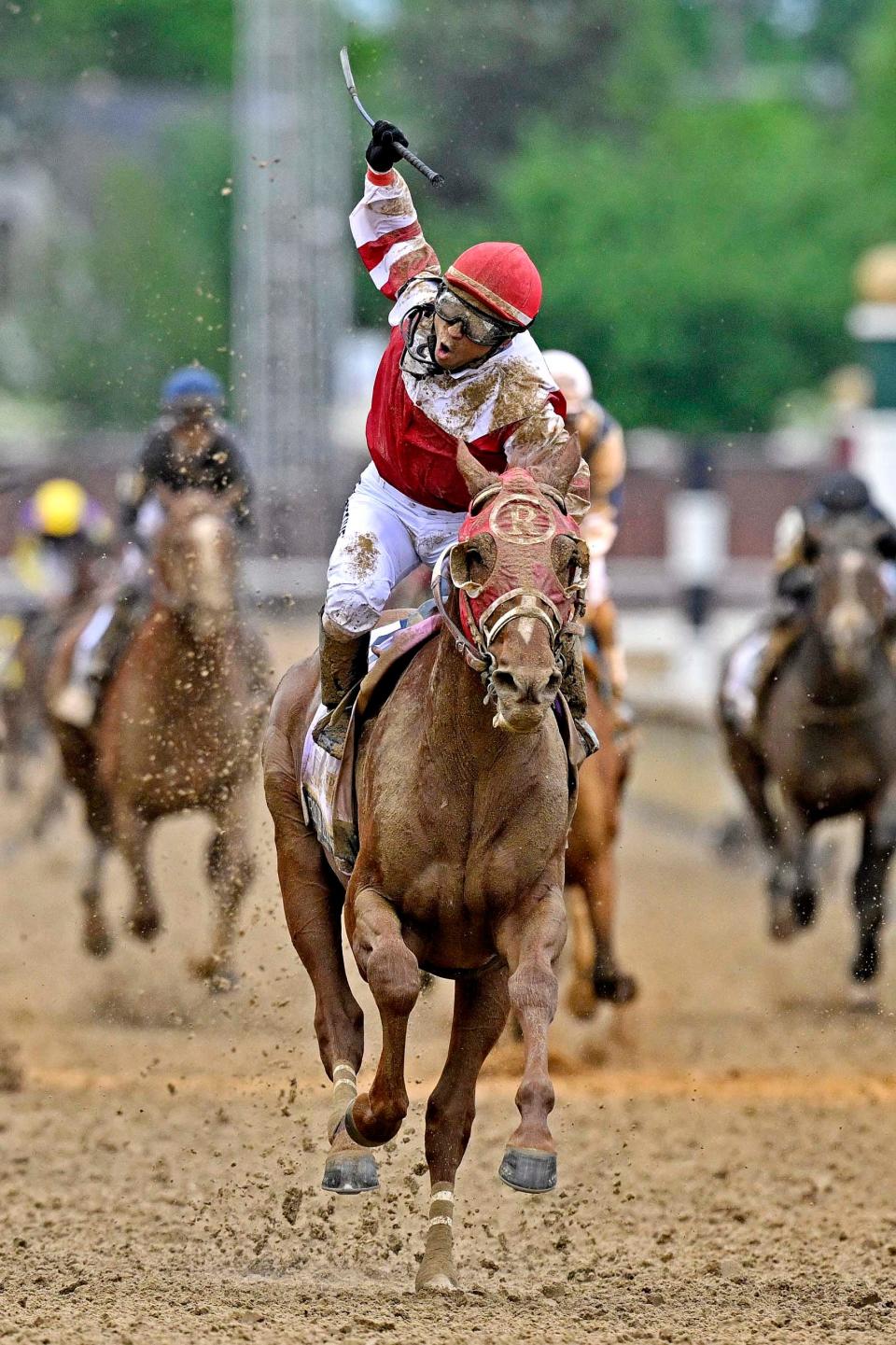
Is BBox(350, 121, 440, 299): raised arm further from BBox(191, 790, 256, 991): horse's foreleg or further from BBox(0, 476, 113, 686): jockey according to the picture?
BBox(0, 476, 113, 686): jockey

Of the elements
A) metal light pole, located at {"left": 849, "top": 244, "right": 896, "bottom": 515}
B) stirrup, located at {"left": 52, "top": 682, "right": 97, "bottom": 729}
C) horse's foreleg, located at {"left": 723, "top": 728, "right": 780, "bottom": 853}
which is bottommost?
horse's foreleg, located at {"left": 723, "top": 728, "right": 780, "bottom": 853}

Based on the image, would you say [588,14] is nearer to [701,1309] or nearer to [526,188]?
[526,188]

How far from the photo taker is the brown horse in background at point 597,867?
8.82 metres

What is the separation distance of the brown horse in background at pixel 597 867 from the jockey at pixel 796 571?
1981 mm

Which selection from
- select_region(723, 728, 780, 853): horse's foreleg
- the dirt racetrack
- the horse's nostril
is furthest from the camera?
select_region(723, 728, 780, 853): horse's foreleg

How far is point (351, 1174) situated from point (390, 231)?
2270 millimetres

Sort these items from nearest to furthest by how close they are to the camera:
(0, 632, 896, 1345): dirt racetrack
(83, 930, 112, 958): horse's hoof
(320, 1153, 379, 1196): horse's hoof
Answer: (320, 1153, 379, 1196): horse's hoof → (0, 632, 896, 1345): dirt racetrack → (83, 930, 112, 958): horse's hoof

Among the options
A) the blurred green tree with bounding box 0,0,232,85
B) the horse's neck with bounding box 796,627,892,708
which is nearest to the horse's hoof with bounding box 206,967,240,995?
the horse's neck with bounding box 796,627,892,708

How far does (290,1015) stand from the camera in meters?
9.38

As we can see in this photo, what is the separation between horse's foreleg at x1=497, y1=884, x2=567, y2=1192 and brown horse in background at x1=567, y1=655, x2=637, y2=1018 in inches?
131

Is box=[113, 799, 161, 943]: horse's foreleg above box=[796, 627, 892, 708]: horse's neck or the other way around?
the other way around

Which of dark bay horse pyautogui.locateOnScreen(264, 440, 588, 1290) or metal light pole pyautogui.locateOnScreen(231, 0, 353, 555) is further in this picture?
metal light pole pyautogui.locateOnScreen(231, 0, 353, 555)

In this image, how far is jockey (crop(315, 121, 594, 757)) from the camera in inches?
215

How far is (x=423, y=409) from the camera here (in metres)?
5.70
